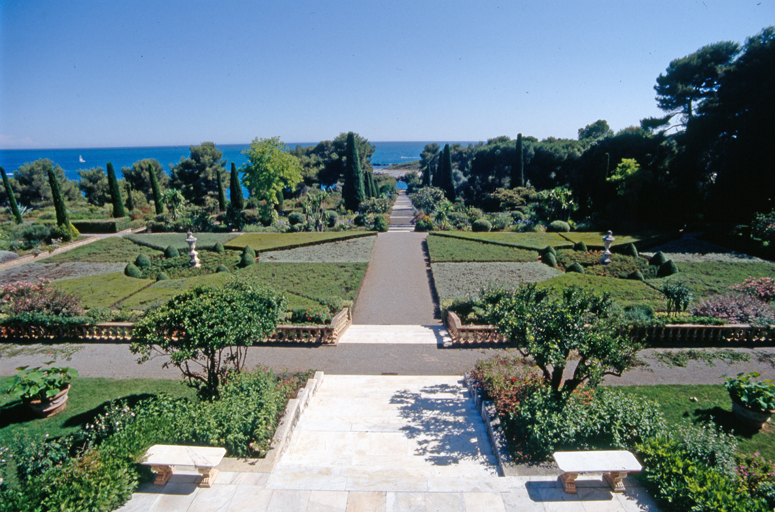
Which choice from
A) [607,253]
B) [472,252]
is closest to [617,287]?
[607,253]

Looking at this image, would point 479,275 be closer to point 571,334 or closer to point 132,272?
point 571,334

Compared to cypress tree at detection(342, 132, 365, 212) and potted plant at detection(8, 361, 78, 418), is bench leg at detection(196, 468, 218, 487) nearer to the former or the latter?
potted plant at detection(8, 361, 78, 418)

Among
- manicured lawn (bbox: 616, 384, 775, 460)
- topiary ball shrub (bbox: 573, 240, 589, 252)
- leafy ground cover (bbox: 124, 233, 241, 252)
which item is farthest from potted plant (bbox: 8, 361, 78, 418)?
topiary ball shrub (bbox: 573, 240, 589, 252)

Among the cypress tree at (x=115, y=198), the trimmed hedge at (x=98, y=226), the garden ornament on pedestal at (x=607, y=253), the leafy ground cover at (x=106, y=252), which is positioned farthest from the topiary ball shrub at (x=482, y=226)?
the cypress tree at (x=115, y=198)

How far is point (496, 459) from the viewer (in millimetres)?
7129

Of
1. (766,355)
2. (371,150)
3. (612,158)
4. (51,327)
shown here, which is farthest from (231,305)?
(371,150)

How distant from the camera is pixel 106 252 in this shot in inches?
984

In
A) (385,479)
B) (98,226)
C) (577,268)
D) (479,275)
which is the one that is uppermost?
(98,226)

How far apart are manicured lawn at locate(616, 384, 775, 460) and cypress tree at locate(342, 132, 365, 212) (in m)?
34.9

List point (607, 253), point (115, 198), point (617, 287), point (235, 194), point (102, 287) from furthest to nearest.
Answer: point (235, 194)
point (115, 198)
point (607, 253)
point (102, 287)
point (617, 287)

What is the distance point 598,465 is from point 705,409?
497 cm

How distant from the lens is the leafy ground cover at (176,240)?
84.0 feet

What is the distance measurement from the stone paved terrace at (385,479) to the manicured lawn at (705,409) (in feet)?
11.6

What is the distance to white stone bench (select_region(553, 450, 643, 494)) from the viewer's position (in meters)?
5.93
